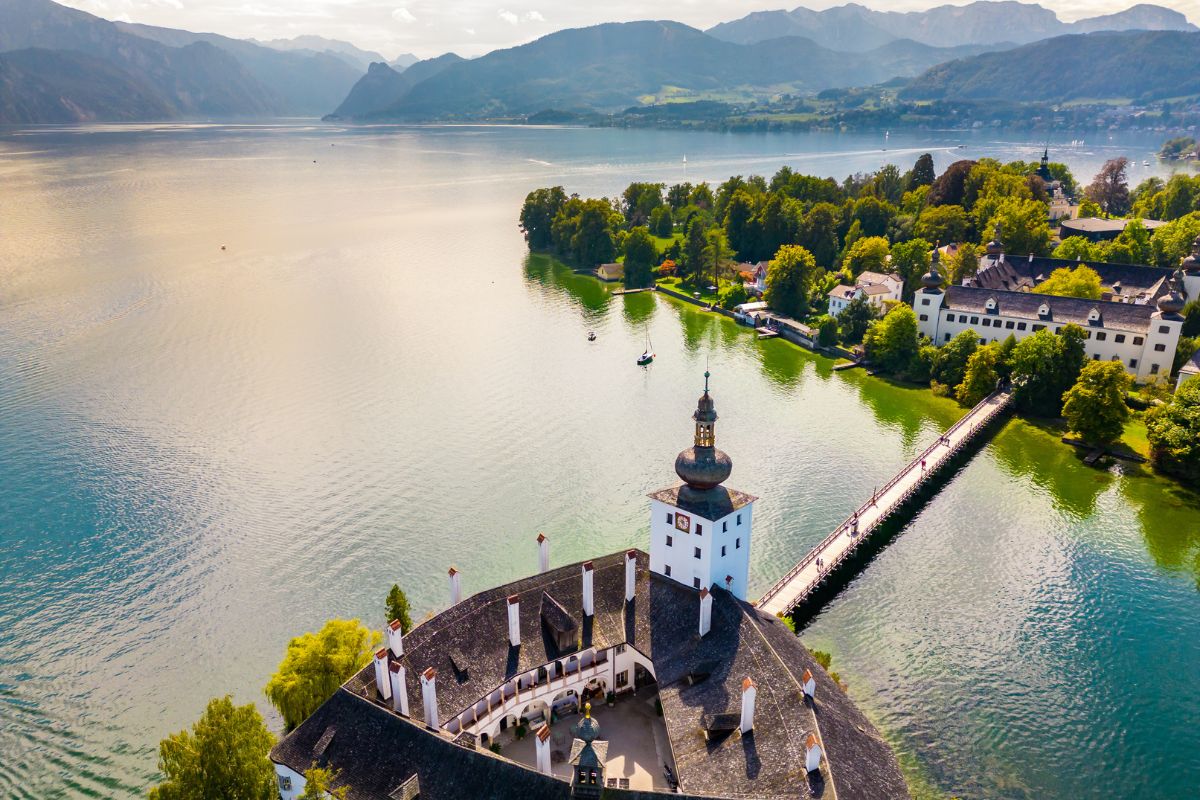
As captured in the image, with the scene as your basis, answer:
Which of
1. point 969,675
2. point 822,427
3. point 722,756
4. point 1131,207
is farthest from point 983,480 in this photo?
point 1131,207

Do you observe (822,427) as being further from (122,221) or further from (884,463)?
(122,221)

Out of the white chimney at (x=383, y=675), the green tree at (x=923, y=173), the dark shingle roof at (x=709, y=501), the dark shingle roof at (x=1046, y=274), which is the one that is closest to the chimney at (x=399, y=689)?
the white chimney at (x=383, y=675)

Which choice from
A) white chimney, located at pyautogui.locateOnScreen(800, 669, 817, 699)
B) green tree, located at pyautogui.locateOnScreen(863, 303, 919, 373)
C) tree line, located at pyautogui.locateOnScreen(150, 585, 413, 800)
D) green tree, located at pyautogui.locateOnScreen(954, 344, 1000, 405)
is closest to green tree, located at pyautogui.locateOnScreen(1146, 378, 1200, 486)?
green tree, located at pyautogui.locateOnScreen(954, 344, 1000, 405)

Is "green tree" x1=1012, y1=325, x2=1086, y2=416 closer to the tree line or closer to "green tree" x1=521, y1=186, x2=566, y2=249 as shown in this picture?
the tree line

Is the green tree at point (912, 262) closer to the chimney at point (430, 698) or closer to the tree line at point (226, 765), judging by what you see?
the chimney at point (430, 698)

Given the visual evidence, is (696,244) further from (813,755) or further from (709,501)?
(813,755)

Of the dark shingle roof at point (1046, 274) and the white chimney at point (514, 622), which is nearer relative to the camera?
the white chimney at point (514, 622)

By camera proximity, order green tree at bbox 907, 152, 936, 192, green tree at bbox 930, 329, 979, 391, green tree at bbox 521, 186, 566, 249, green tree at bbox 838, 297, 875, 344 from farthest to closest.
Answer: green tree at bbox 521, 186, 566, 249 < green tree at bbox 907, 152, 936, 192 < green tree at bbox 838, 297, 875, 344 < green tree at bbox 930, 329, 979, 391

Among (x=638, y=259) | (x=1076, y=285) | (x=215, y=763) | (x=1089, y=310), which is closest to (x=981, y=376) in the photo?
(x=1089, y=310)
